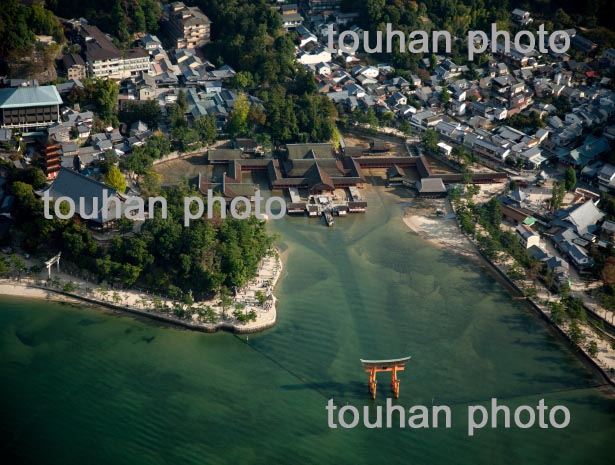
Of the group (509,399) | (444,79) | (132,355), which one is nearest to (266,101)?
(444,79)

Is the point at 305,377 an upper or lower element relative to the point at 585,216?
lower

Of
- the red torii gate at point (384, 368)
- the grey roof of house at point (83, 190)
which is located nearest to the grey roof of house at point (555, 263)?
the red torii gate at point (384, 368)

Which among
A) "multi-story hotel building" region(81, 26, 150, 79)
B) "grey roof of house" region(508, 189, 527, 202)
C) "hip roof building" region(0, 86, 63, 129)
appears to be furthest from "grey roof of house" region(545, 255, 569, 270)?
"multi-story hotel building" region(81, 26, 150, 79)

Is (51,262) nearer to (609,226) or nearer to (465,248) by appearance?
(465,248)

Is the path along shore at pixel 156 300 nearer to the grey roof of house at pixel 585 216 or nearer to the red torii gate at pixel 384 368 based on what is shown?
the red torii gate at pixel 384 368

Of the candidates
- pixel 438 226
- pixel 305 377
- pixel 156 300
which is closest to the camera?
pixel 305 377

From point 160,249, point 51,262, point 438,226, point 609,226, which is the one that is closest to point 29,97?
point 51,262
